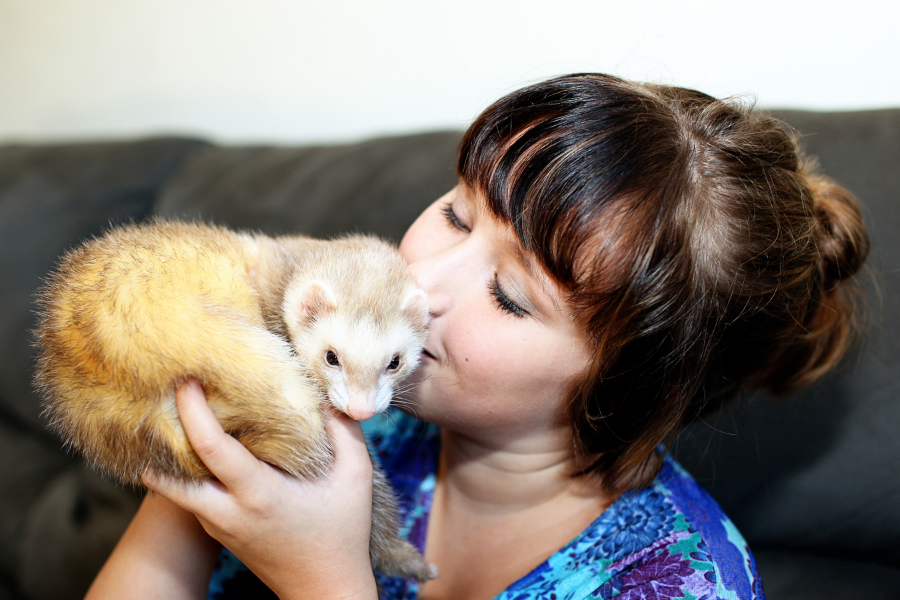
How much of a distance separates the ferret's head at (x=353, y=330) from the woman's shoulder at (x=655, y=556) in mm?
361

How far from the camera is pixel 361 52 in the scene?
5.42 feet

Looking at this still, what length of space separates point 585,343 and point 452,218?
283 mm

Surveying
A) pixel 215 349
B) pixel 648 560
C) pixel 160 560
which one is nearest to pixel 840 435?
pixel 648 560

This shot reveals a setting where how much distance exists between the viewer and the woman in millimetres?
703

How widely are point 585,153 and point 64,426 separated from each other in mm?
718

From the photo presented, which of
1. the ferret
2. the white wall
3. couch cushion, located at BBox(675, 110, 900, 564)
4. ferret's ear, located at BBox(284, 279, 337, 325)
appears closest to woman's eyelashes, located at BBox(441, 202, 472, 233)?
the ferret

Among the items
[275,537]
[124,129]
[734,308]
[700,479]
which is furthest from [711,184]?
[124,129]

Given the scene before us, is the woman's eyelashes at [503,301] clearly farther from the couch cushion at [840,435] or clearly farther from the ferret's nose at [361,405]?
the couch cushion at [840,435]

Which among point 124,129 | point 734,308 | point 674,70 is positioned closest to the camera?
point 734,308

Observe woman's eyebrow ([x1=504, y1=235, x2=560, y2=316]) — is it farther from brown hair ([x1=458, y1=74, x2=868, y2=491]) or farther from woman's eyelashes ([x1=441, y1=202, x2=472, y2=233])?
woman's eyelashes ([x1=441, y1=202, x2=472, y2=233])

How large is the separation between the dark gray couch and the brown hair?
22 cm

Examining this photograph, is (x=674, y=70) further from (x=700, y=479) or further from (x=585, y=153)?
(x=700, y=479)

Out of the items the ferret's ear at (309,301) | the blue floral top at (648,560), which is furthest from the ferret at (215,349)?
the blue floral top at (648,560)

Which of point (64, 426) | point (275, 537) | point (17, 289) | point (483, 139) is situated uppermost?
point (483, 139)
